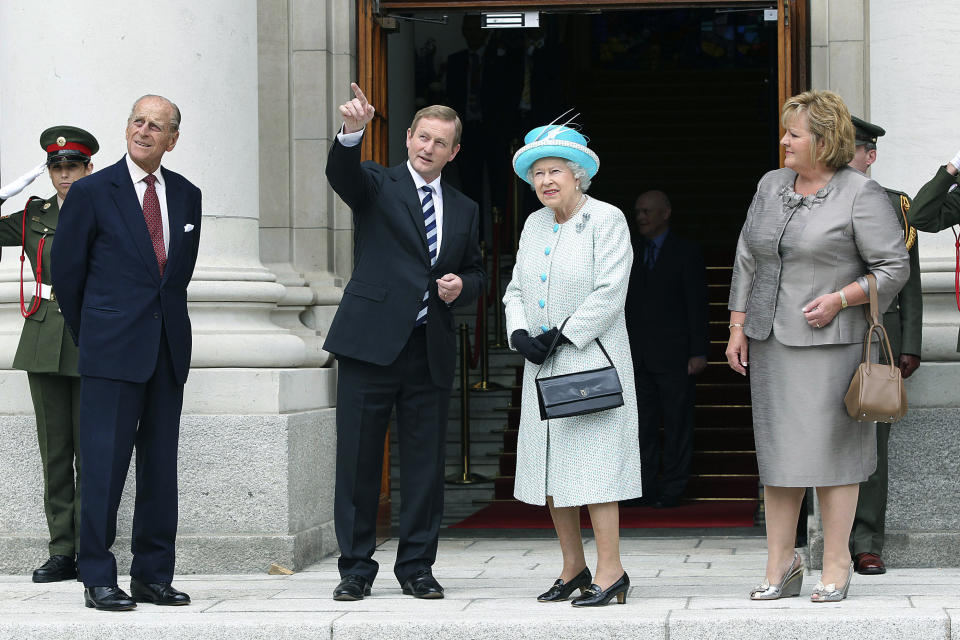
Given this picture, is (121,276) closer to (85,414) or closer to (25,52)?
(85,414)

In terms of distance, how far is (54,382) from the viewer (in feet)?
22.4

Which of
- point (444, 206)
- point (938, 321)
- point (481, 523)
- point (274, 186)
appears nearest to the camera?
point (444, 206)

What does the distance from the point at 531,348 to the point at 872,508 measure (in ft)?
6.54

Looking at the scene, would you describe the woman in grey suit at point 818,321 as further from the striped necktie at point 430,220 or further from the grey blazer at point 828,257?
the striped necktie at point 430,220

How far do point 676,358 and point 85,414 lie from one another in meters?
5.05

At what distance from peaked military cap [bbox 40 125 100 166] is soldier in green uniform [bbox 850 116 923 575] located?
3.48 m

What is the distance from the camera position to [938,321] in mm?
7219

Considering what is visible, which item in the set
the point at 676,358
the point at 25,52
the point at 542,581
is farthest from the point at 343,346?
the point at 676,358

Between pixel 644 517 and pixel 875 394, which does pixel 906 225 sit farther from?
pixel 644 517

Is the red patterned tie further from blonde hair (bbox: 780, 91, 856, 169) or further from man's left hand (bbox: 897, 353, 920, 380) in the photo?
man's left hand (bbox: 897, 353, 920, 380)

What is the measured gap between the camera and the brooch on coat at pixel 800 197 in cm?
576

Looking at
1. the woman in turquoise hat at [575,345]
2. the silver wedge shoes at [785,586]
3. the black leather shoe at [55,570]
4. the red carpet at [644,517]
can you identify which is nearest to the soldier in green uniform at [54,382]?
the black leather shoe at [55,570]

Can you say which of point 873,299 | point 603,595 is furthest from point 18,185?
point 873,299

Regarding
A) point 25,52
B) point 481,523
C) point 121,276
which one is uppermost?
point 25,52
